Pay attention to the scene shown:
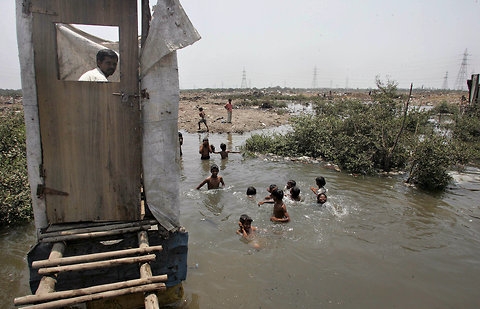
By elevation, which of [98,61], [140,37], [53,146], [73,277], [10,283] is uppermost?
[140,37]

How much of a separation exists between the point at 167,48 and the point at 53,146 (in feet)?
4.45

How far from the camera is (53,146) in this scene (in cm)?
267

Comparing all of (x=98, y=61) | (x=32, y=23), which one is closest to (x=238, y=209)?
(x=98, y=61)

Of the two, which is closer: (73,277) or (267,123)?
(73,277)

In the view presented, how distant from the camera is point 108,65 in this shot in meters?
3.14

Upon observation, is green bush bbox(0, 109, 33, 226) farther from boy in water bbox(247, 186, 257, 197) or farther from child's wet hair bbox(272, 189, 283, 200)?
child's wet hair bbox(272, 189, 283, 200)

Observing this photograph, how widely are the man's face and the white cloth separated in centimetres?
10

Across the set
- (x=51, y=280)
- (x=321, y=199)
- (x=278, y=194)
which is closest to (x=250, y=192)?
(x=278, y=194)

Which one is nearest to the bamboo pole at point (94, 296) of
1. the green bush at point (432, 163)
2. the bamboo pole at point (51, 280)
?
the bamboo pole at point (51, 280)

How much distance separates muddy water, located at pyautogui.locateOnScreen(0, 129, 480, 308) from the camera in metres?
3.84

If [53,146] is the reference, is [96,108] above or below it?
above

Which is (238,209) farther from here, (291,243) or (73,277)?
(73,277)

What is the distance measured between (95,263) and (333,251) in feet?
12.7

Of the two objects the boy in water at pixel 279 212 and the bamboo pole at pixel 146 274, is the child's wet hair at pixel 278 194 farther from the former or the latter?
the bamboo pole at pixel 146 274
